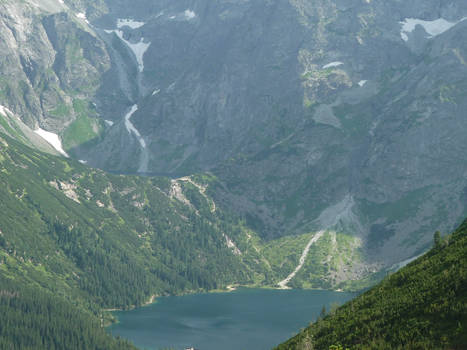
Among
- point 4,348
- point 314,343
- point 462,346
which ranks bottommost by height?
point 462,346

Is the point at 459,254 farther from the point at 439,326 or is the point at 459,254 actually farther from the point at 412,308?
the point at 439,326

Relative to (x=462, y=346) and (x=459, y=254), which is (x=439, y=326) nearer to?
(x=462, y=346)

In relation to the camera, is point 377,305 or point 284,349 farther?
point 284,349

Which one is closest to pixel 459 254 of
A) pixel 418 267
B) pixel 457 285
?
pixel 418 267

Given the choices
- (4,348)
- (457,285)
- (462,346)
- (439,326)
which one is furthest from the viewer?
(4,348)

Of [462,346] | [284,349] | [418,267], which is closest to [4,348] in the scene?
[284,349]

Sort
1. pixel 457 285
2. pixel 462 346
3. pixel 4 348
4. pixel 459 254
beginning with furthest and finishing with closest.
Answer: pixel 4 348, pixel 459 254, pixel 457 285, pixel 462 346

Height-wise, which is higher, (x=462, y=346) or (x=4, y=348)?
(x=4, y=348)
